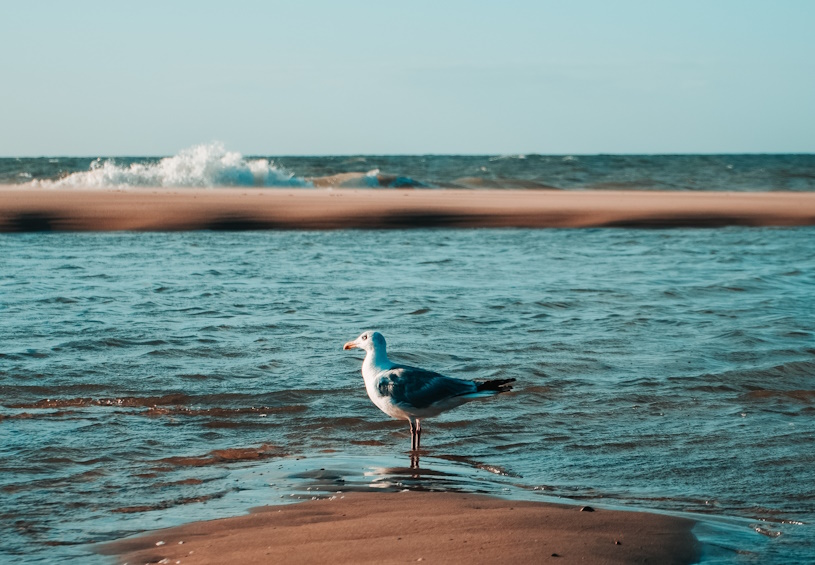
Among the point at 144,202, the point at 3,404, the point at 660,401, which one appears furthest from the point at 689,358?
the point at 144,202

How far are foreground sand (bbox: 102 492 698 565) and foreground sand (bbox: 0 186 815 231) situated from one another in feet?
48.0

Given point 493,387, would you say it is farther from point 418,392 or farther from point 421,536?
point 421,536

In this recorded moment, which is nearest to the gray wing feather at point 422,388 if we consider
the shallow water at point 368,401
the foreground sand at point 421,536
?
the shallow water at point 368,401

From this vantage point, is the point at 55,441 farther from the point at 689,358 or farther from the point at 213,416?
the point at 689,358

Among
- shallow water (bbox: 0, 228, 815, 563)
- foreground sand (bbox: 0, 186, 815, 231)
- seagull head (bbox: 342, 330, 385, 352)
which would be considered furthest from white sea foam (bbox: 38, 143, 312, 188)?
seagull head (bbox: 342, 330, 385, 352)

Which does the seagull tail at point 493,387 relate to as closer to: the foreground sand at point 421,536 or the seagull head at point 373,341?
the seagull head at point 373,341

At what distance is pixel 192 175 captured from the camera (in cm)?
3509

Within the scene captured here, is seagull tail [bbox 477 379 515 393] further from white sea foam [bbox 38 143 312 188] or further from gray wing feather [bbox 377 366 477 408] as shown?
white sea foam [bbox 38 143 312 188]

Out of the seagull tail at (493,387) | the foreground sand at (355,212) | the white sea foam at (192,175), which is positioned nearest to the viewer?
the seagull tail at (493,387)

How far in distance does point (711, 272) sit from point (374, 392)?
30.3 ft

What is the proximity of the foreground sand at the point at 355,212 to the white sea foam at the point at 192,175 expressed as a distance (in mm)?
10705

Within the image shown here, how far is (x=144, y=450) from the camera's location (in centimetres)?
588

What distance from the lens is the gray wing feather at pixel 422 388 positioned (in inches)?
234

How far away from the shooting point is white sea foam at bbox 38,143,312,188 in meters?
33.9
